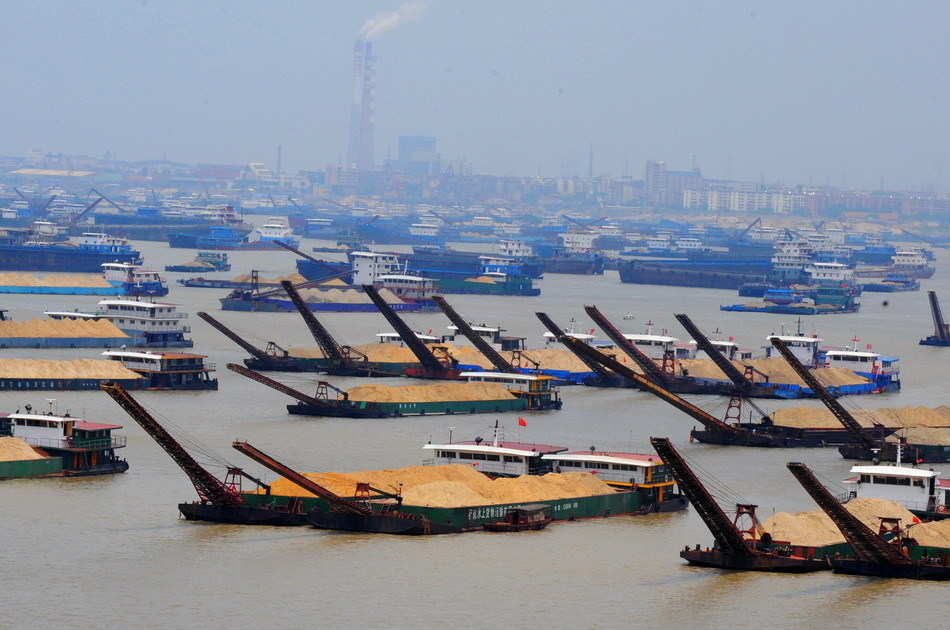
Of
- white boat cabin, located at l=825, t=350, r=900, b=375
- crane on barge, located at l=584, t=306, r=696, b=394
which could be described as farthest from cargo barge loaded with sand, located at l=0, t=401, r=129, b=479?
white boat cabin, located at l=825, t=350, r=900, b=375

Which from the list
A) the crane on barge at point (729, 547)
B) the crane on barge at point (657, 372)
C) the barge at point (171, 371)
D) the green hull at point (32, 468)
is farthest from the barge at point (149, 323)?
the crane on barge at point (729, 547)

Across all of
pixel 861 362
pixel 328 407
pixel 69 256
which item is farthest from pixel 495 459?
pixel 69 256

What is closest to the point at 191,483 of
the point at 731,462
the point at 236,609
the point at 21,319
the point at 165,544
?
the point at 165,544

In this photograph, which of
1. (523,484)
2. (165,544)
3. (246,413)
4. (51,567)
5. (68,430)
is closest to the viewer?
Answer: (51,567)

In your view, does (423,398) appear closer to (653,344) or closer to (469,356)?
(469,356)

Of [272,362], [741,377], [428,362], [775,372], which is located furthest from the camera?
[775,372]

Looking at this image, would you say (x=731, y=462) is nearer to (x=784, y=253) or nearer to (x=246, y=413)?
(x=246, y=413)

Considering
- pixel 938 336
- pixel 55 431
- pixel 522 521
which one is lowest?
pixel 938 336
